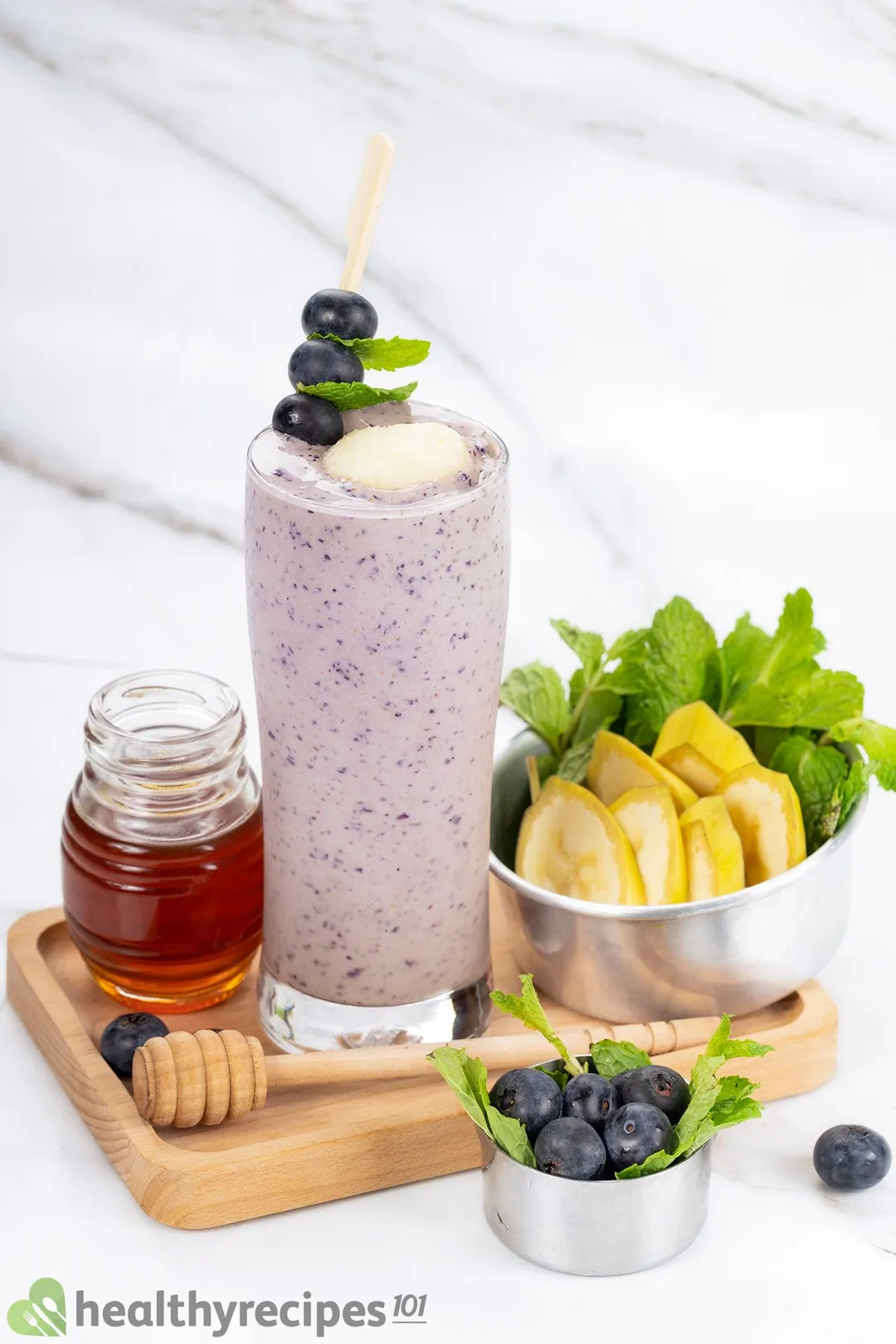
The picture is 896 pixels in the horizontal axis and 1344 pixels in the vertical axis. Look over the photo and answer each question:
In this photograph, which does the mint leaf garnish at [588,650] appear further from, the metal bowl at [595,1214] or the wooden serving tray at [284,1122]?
the metal bowl at [595,1214]

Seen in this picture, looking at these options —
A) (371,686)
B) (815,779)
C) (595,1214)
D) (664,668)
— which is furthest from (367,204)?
(595,1214)

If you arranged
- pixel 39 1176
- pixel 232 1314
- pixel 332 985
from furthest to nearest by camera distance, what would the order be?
1. pixel 332 985
2. pixel 39 1176
3. pixel 232 1314

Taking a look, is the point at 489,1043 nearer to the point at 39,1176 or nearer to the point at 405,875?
the point at 405,875

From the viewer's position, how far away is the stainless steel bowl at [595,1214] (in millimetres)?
1564

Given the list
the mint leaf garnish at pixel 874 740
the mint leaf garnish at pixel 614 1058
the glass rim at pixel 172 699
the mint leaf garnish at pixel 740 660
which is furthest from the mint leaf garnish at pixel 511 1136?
the mint leaf garnish at pixel 740 660

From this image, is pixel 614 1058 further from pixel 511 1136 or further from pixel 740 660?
pixel 740 660

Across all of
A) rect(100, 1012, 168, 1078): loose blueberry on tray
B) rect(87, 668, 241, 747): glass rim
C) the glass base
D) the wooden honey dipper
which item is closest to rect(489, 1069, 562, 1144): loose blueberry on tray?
the wooden honey dipper

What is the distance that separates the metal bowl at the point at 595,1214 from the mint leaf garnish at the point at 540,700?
60 centimetres

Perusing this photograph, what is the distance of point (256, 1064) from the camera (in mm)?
1710

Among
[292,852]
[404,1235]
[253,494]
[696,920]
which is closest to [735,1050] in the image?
[696,920]

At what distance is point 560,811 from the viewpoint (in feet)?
6.42

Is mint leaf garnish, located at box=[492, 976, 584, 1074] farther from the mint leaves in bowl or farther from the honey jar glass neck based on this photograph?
the honey jar glass neck

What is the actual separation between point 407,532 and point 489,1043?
19.8 inches

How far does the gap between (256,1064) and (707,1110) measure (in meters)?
0.42
